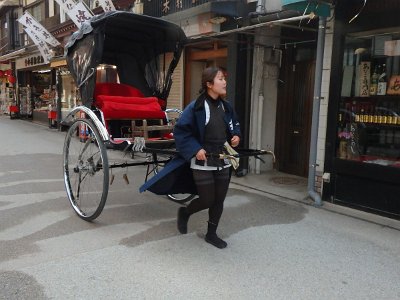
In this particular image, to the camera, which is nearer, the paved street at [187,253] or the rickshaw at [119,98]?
the paved street at [187,253]

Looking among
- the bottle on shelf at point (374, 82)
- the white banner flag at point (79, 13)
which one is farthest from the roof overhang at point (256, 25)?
the white banner flag at point (79, 13)

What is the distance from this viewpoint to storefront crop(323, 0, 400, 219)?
5.21m

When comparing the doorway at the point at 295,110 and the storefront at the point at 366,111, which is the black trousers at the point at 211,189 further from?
the doorway at the point at 295,110

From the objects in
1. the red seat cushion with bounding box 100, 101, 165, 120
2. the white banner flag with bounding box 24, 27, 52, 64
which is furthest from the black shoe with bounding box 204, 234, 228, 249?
the white banner flag with bounding box 24, 27, 52, 64

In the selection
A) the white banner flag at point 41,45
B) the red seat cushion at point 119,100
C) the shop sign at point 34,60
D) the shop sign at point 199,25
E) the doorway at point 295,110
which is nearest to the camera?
the red seat cushion at point 119,100

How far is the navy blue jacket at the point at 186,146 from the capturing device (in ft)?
12.9

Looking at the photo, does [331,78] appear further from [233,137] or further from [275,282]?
[275,282]

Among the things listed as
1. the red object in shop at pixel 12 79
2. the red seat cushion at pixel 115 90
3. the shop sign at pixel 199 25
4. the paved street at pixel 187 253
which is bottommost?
the paved street at pixel 187 253

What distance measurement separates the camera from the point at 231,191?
6723 millimetres

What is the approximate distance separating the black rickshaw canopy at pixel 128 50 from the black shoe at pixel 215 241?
7.78 feet

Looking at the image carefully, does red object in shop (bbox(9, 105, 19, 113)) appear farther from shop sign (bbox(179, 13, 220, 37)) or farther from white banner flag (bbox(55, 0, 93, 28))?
shop sign (bbox(179, 13, 220, 37))

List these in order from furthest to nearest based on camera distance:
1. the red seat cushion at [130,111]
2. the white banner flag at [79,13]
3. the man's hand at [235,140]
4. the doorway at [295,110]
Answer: the white banner flag at [79,13] < the doorway at [295,110] < the red seat cushion at [130,111] < the man's hand at [235,140]

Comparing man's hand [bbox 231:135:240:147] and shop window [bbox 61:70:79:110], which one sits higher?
shop window [bbox 61:70:79:110]

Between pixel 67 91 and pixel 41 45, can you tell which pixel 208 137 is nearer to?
pixel 41 45
